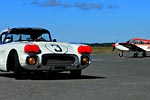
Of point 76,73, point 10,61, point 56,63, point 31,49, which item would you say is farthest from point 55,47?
point 10,61

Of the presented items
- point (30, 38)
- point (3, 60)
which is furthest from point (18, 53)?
point (30, 38)

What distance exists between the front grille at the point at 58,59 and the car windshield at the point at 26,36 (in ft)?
7.69

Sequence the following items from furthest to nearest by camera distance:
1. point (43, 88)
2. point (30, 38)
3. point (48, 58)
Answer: point (30, 38)
point (48, 58)
point (43, 88)

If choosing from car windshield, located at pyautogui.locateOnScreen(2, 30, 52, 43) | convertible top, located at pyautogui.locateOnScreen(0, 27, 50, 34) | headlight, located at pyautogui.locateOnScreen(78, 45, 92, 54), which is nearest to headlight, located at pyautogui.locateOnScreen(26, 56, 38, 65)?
headlight, located at pyautogui.locateOnScreen(78, 45, 92, 54)

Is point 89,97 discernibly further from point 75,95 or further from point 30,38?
point 30,38

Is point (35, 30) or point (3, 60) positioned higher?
point (35, 30)

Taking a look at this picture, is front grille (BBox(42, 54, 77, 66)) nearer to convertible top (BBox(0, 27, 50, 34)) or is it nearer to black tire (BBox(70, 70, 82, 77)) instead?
black tire (BBox(70, 70, 82, 77))

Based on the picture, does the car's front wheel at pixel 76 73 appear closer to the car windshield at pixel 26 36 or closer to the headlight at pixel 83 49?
the headlight at pixel 83 49

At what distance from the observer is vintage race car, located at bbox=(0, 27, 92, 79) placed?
509 inches

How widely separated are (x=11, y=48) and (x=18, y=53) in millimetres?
553

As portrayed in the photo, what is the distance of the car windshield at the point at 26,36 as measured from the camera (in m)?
15.1

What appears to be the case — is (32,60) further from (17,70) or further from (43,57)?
(17,70)

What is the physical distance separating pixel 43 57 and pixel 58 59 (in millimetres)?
499

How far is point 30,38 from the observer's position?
1547 centimetres
